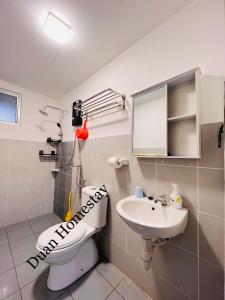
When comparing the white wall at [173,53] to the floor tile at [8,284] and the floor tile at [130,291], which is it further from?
the floor tile at [8,284]

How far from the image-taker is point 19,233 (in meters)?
1.94

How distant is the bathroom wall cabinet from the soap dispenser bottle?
0.24 metres

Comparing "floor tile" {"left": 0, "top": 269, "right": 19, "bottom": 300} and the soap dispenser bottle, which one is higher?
the soap dispenser bottle

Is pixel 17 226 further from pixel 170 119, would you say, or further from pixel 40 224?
pixel 170 119

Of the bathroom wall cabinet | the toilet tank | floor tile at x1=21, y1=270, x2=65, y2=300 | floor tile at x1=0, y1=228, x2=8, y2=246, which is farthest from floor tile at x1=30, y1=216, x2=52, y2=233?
the bathroom wall cabinet

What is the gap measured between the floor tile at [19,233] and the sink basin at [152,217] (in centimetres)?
174

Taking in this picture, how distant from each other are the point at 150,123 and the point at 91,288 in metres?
1.55

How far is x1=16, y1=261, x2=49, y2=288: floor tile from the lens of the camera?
1235 mm

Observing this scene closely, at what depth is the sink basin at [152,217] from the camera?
75 centimetres

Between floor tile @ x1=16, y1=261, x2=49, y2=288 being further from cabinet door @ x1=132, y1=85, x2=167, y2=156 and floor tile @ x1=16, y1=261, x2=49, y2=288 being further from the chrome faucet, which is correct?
cabinet door @ x1=132, y1=85, x2=167, y2=156

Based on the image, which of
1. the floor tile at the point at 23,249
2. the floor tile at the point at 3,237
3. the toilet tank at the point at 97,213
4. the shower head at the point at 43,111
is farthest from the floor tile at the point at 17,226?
the shower head at the point at 43,111

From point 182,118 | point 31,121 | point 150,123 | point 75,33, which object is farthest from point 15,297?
point 75,33

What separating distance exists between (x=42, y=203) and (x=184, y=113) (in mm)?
2667

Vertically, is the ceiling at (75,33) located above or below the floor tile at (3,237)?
above
